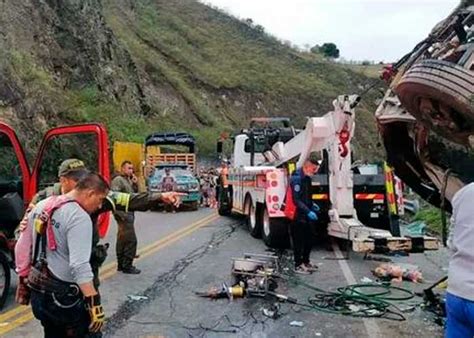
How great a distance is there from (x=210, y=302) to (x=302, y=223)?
105 inches

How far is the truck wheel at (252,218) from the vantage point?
47.1ft

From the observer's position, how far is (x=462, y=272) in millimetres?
3695

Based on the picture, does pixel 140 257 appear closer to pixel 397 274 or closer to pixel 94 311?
pixel 397 274

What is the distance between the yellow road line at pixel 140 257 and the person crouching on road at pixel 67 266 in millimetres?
2768

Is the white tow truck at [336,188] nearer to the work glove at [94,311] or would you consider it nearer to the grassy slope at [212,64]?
the work glove at [94,311]

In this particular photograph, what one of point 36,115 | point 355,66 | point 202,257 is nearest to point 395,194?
point 202,257

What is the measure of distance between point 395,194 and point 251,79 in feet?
152

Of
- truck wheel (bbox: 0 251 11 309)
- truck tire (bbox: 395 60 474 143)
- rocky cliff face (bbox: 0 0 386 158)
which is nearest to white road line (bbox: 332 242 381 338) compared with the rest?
truck tire (bbox: 395 60 474 143)

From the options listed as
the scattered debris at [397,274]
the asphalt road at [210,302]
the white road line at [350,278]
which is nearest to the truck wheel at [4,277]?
the asphalt road at [210,302]

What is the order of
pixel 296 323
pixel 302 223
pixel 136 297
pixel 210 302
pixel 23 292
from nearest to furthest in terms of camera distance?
pixel 23 292 → pixel 296 323 → pixel 210 302 → pixel 136 297 → pixel 302 223

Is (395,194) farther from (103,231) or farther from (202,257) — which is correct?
(103,231)

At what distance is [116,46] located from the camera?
130 ft

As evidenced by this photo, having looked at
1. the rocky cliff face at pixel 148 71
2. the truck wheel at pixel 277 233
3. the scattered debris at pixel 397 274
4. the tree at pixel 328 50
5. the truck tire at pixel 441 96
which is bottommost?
the scattered debris at pixel 397 274

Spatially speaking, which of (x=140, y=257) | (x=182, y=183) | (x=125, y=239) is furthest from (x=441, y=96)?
(x=182, y=183)
